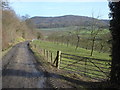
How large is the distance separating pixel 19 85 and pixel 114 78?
4729 mm

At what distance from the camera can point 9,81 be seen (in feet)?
38.3

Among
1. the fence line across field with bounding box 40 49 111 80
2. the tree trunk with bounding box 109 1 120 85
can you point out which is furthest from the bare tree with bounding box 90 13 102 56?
the tree trunk with bounding box 109 1 120 85

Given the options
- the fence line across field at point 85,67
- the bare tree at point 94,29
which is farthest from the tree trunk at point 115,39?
the bare tree at point 94,29

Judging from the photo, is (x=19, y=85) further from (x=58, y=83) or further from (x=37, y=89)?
(x=58, y=83)

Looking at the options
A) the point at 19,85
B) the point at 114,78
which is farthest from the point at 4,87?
the point at 114,78

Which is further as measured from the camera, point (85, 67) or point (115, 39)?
point (85, 67)

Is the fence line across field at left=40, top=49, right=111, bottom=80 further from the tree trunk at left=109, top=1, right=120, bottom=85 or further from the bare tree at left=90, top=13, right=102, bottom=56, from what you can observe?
the bare tree at left=90, top=13, right=102, bottom=56

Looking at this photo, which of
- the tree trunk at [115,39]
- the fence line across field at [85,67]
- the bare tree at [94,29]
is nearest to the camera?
the tree trunk at [115,39]

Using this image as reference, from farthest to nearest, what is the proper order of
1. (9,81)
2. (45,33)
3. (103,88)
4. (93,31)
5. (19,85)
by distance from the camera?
(45,33)
(93,31)
(9,81)
(19,85)
(103,88)

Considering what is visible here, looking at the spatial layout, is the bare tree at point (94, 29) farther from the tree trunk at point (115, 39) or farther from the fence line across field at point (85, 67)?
the tree trunk at point (115, 39)

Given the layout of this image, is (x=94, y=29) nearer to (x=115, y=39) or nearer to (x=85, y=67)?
(x=85, y=67)

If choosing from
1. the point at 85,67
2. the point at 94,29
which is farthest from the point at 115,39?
the point at 94,29

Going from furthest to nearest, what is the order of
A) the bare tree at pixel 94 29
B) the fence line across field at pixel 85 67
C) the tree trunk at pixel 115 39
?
the bare tree at pixel 94 29 → the fence line across field at pixel 85 67 → the tree trunk at pixel 115 39

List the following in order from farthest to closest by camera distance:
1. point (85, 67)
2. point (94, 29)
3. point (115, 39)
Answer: point (94, 29), point (85, 67), point (115, 39)
